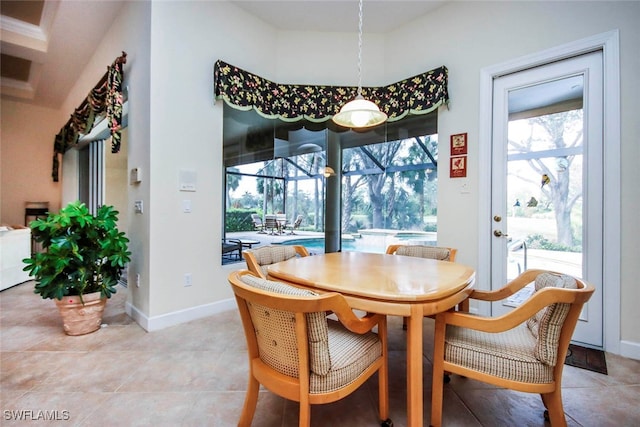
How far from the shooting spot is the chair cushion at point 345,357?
105 cm

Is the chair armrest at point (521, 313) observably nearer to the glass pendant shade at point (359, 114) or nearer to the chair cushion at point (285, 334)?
the chair cushion at point (285, 334)

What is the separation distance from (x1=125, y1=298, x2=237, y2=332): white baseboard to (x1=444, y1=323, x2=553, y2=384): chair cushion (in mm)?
2368

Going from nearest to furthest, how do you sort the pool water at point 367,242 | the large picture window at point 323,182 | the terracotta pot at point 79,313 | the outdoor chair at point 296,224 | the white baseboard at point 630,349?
the white baseboard at point 630,349, the terracotta pot at point 79,313, the large picture window at point 323,182, the pool water at point 367,242, the outdoor chair at point 296,224

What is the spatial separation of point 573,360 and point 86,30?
607 centimetres

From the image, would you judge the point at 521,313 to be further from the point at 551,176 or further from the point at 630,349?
the point at 551,176

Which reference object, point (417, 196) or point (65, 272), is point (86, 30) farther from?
point (417, 196)

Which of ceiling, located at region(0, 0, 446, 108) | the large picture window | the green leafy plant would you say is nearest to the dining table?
the large picture window

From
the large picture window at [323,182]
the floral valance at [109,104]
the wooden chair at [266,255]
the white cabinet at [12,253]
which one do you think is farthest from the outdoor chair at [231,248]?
the white cabinet at [12,253]

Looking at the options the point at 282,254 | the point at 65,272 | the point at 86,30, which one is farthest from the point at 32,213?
the point at 282,254

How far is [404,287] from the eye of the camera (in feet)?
4.10

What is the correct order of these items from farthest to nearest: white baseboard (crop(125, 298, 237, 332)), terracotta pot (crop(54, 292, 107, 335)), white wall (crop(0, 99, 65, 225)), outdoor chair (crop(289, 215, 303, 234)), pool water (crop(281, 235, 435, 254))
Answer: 1. white wall (crop(0, 99, 65, 225))
2. outdoor chair (crop(289, 215, 303, 234))
3. pool water (crop(281, 235, 435, 254))
4. white baseboard (crop(125, 298, 237, 332))
5. terracotta pot (crop(54, 292, 107, 335))

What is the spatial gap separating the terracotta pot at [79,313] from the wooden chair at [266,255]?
1.62m

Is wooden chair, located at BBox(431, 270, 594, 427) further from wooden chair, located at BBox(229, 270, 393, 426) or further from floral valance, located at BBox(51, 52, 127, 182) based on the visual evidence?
floral valance, located at BBox(51, 52, 127, 182)

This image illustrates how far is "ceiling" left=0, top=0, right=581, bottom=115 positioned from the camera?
3.04m
